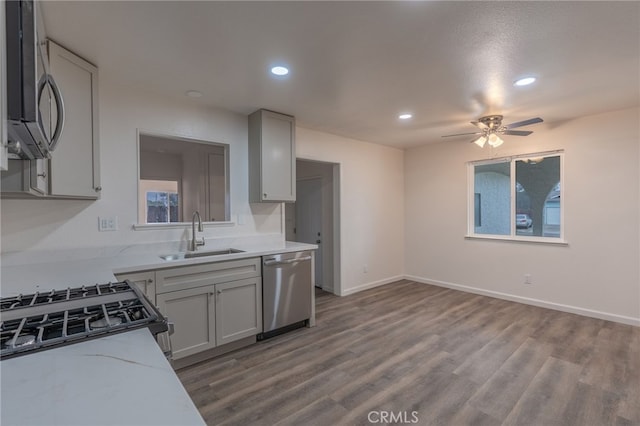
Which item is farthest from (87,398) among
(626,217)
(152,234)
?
(626,217)

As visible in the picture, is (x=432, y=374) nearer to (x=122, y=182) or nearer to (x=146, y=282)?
(x=146, y=282)

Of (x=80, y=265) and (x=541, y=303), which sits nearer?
(x=80, y=265)

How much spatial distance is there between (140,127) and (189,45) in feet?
3.75

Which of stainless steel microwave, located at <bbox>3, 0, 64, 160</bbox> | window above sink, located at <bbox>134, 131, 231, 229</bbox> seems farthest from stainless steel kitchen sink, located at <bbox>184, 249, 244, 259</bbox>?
stainless steel microwave, located at <bbox>3, 0, 64, 160</bbox>

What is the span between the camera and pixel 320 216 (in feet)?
17.1

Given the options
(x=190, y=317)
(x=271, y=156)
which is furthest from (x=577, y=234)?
(x=190, y=317)

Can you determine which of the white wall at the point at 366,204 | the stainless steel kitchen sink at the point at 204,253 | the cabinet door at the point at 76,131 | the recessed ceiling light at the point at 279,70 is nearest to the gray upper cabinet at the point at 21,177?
the cabinet door at the point at 76,131

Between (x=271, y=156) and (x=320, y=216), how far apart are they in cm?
193

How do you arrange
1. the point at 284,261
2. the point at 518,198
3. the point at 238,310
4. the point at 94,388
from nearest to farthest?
the point at 94,388 < the point at 238,310 < the point at 284,261 < the point at 518,198

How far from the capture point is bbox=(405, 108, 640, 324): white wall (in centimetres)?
356

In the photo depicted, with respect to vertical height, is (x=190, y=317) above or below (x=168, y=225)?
below

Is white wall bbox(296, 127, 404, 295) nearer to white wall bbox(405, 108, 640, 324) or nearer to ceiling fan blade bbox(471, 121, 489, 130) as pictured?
white wall bbox(405, 108, 640, 324)

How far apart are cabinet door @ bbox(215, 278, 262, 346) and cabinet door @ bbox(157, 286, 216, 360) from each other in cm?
7

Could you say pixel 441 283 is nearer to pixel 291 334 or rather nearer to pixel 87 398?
pixel 291 334
